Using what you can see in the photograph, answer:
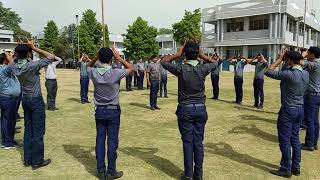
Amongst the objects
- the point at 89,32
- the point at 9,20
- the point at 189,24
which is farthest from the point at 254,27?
the point at 9,20

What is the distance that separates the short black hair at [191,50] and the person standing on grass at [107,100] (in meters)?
0.97

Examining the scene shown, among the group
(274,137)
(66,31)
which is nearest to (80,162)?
(274,137)

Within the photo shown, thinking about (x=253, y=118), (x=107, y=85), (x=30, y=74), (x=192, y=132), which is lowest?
(x=253, y=118)

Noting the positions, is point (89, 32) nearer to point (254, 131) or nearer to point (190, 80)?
point (254, 131)

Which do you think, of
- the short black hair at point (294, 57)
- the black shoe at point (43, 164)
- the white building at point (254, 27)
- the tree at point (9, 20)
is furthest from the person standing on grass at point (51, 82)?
the tree at point (9, 20)

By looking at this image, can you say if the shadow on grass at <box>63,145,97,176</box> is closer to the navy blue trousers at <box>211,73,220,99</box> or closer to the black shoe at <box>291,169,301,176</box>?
the black shoe at <box>291,169,301,176</box>

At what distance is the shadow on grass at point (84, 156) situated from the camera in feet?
21.5

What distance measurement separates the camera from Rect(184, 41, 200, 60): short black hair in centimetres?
551

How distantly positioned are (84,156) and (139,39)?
165 feet

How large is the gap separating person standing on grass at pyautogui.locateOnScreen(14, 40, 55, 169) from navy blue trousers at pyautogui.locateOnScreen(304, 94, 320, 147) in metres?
5.34

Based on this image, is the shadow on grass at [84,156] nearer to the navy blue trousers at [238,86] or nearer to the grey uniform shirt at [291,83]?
the grey uniform shirt at [291,83]

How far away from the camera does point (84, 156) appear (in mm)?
7324

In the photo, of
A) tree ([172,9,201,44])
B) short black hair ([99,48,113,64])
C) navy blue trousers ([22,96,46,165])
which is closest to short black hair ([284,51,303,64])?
short black hair ([99,48,113,64])

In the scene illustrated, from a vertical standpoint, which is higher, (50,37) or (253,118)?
(50,37)
